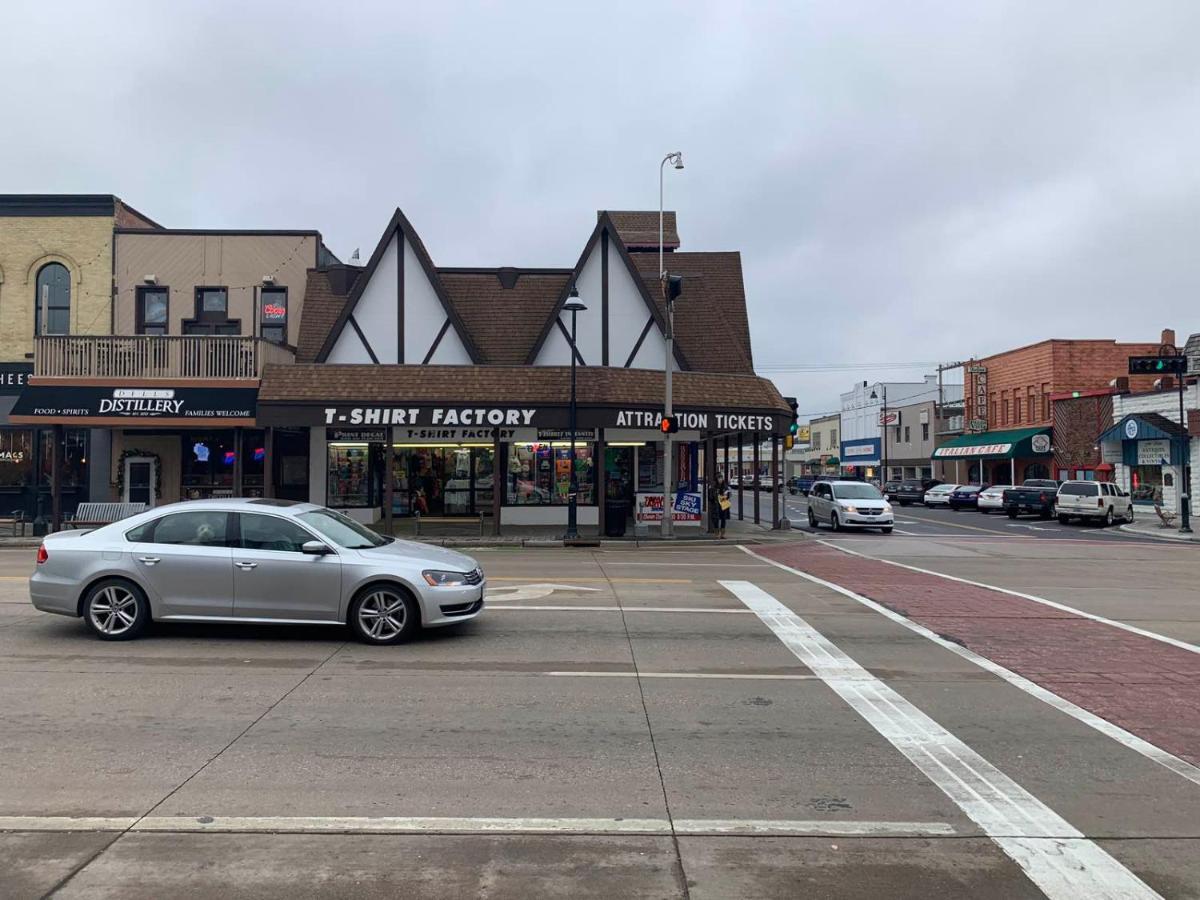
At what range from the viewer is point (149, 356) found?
950 inches

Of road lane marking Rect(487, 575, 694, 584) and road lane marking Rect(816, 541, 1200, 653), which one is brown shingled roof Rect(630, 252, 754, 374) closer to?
road lane marking Rect(816, 541, 1200, 653)

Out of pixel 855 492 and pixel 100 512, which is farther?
pixel 855 492

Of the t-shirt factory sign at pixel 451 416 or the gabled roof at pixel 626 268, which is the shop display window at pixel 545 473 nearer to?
the gabled roof at pixel 626 268

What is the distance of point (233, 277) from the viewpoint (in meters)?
27.5

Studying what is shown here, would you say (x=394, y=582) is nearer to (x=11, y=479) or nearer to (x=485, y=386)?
(x=485, y=386)

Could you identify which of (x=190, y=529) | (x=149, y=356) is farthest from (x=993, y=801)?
(x=149, y=356)

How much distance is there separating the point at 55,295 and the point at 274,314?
22.1 ft

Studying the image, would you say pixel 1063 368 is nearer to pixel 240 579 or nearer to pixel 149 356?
pixel 149 356

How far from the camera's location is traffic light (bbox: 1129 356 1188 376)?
28.7 meters

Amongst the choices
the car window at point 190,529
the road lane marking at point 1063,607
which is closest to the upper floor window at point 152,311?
the car window at point 190,529

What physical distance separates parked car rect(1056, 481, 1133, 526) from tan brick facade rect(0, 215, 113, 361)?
118 ft

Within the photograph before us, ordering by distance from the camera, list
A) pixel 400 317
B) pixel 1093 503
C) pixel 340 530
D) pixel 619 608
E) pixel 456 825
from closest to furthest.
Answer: pixel 456 825 < pixel 340 530 < pixel 619 608 < pixel 400 317 < pixel 1093 503

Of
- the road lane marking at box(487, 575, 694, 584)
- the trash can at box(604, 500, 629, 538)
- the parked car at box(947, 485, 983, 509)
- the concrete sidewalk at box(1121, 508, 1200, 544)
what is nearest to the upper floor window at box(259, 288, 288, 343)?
the trash can at box(604, 500, 629, 538)

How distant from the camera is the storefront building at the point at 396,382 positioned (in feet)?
77.8
